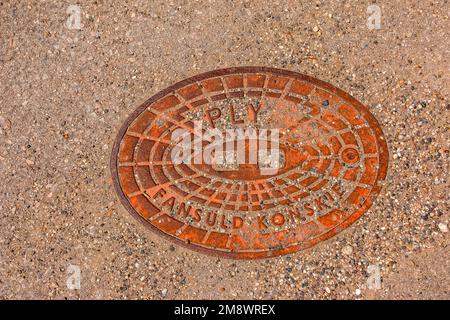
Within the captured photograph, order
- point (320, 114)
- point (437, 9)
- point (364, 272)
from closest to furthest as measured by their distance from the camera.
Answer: point (364, 272)
point (320, 114)
point (437, 9)

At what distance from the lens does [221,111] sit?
416cm

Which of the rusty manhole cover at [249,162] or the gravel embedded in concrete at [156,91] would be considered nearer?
the gravel embedded in concrete at [156,91]

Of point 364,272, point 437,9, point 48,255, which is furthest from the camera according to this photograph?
point 437,9

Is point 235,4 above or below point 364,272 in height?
above

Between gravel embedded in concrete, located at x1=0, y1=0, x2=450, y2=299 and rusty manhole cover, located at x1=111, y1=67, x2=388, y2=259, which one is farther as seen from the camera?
rusty manhole cover, located at x1=111, y1=67, x2=388, y2=259

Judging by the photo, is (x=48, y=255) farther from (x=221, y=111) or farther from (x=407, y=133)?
(x=407, y=133)

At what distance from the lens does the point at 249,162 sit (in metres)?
3.96

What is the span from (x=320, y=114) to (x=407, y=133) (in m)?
0.60

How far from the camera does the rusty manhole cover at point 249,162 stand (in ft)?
12.3

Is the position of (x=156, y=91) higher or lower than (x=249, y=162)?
higher

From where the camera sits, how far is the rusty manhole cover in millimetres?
3762

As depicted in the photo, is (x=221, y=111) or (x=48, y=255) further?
(x=221, y=111)
